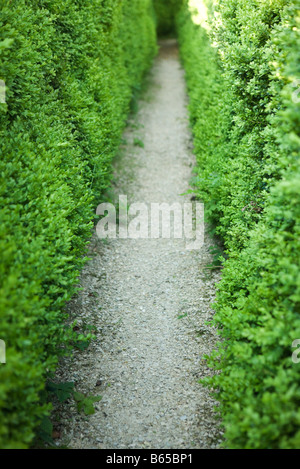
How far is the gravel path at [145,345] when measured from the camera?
399cm

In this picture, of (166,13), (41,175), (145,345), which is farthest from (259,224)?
(166,13)

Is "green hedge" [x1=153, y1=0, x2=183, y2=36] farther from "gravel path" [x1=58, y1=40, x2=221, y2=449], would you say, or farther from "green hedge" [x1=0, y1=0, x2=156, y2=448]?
"gravel path" [x1=58, y1=40, x2=221, y2=449]

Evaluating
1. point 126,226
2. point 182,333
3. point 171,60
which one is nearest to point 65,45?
point 126,226

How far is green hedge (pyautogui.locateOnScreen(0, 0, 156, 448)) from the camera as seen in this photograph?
9.88ft

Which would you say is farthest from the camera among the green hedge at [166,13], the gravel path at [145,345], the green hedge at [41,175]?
the green hedge at [166,13]

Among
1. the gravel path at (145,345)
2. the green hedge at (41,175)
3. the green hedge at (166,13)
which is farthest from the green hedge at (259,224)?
the green hedge at (166,13)

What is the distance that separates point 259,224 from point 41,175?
2742 millimetres

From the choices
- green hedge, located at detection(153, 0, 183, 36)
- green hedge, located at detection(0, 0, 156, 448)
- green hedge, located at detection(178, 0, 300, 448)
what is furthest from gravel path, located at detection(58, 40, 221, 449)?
green hedge, located at detection(153, 0, 183, 36)

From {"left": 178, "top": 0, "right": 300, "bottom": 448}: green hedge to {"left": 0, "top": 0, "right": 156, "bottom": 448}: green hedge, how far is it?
185 centimetres

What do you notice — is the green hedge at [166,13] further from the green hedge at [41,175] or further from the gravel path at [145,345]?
the gravel path at [145,345]

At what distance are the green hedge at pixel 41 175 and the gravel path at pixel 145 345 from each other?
0.69 metres

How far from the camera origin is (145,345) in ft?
16.5

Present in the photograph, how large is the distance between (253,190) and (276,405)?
3.03m

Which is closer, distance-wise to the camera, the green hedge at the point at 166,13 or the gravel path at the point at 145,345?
the gravel path at the point at 145,345
